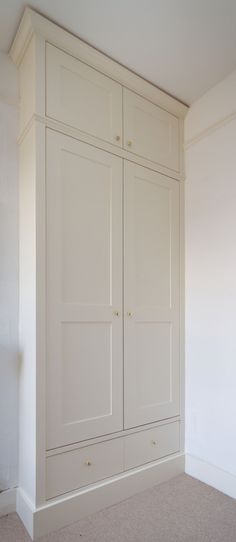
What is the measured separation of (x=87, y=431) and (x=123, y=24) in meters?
2.03

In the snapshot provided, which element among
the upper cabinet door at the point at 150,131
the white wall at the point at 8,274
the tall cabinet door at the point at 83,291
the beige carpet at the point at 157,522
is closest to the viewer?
the beige carpet at the point at 157,522

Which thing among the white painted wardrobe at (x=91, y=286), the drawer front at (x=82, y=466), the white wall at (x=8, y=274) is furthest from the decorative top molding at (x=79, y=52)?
the drawer front at (x=82, y=466)

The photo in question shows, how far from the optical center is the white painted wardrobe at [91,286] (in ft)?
5.35

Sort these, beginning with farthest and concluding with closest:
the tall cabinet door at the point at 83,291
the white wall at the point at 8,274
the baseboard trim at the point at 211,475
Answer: the baseboard trim at the point at 211,475 < the white wall at the point at 8,274 < the tall cabinet door at the point at 83,291

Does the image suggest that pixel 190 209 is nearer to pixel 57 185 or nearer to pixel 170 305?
pixel 170 305

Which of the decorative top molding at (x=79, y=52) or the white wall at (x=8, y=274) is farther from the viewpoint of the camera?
the white wall at (x=8, y=274)

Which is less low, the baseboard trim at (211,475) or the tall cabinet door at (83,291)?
the tall cabinet door at (83,291)

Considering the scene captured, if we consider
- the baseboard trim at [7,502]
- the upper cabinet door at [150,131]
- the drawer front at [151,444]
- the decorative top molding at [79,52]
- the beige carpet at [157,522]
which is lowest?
the beige carpet at [157,522]

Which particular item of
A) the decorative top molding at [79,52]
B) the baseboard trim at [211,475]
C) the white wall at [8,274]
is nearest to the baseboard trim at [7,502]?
the white wall at [8,274]

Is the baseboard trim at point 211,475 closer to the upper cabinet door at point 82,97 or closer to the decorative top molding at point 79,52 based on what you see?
the upper cabinet door at point 82,97

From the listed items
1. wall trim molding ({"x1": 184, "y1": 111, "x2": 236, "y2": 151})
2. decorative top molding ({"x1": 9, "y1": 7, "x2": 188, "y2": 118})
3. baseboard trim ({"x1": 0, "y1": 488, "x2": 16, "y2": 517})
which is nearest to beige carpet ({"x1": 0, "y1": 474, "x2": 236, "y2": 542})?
baseboard trim ({"x1": 0, "y1": 488, "x2": 16, "y2": 517})

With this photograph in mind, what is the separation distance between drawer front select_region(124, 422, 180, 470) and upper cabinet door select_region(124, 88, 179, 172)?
165cm

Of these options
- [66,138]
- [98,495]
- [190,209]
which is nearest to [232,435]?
[98,495]

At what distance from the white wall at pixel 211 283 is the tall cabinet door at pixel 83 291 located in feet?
1.87
